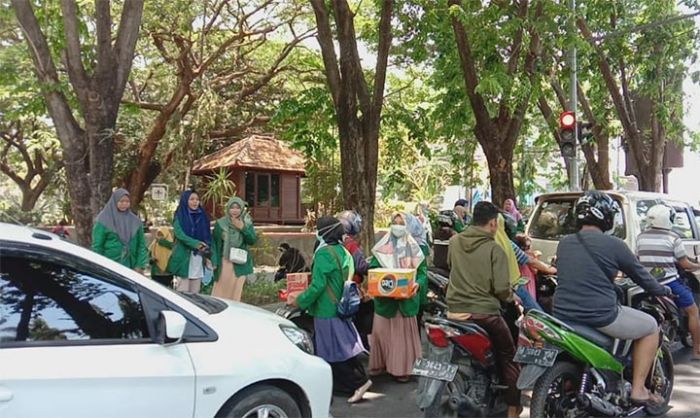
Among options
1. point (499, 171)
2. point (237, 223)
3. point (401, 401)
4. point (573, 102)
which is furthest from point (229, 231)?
point (573, 102)

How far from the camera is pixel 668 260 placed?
20.1 feet

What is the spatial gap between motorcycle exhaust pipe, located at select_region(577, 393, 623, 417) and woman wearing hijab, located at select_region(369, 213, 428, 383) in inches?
71.1

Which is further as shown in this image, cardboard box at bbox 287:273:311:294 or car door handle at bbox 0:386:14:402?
cardboard box at bbox 287:273:311:294

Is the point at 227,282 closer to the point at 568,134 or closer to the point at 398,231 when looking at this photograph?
the point at 398,231

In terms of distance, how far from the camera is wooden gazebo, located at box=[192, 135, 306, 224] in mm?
22516

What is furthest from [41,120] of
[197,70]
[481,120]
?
[481,120]

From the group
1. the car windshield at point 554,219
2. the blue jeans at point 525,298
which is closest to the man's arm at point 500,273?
the blue jeans at point 525,298

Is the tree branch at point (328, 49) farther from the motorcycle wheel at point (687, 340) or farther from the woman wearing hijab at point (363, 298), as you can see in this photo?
the motorcycle wheel at point (687, 340)

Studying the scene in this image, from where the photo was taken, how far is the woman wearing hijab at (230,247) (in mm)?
7270

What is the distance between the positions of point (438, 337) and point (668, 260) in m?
3.31

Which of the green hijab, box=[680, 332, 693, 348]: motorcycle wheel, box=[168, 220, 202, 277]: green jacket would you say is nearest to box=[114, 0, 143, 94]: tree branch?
box=[168, 220, 202, 277]: green jacket

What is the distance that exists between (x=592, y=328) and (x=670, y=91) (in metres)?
12.5

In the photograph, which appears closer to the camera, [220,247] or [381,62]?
[220,247]

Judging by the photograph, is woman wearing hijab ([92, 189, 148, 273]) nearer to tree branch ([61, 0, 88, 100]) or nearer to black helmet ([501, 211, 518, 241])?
tree branch ([61, 0, 88, 100])
